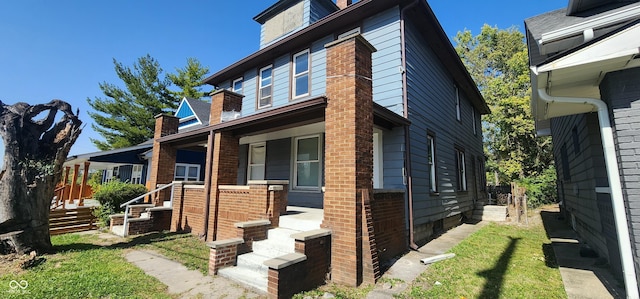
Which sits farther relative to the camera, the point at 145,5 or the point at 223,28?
the point at 223,28

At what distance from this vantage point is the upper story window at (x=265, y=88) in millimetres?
10375

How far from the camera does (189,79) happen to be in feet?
90.2

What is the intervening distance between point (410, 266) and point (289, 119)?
397 cm

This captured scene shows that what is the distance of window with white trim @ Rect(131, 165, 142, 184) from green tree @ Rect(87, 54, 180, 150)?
400 inches

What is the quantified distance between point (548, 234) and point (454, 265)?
5619 millimetres

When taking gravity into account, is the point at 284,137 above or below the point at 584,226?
above

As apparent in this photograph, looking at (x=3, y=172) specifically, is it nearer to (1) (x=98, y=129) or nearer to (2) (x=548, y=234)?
(2) (x=548, y=234)

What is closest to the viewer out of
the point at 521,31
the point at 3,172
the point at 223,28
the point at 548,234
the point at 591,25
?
the point at 591,25

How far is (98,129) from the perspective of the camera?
88.9ft

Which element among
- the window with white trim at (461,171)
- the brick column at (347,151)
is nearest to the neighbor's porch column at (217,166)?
the brick column at (347,151)

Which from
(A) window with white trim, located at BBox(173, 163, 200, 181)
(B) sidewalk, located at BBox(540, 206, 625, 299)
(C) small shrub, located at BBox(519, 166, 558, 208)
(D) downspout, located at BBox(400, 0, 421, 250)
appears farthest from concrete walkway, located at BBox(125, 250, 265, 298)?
(C) small shrub, located at BBox(519, 166, 558, 208)

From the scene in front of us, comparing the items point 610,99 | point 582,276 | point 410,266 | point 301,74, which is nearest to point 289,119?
point 301,74

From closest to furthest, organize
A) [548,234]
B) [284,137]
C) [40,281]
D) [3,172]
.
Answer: [40,281], [3,172], [548,234], [284,137]

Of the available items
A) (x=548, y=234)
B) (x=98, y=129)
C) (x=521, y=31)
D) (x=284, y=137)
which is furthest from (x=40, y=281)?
(x=521, y=31)
